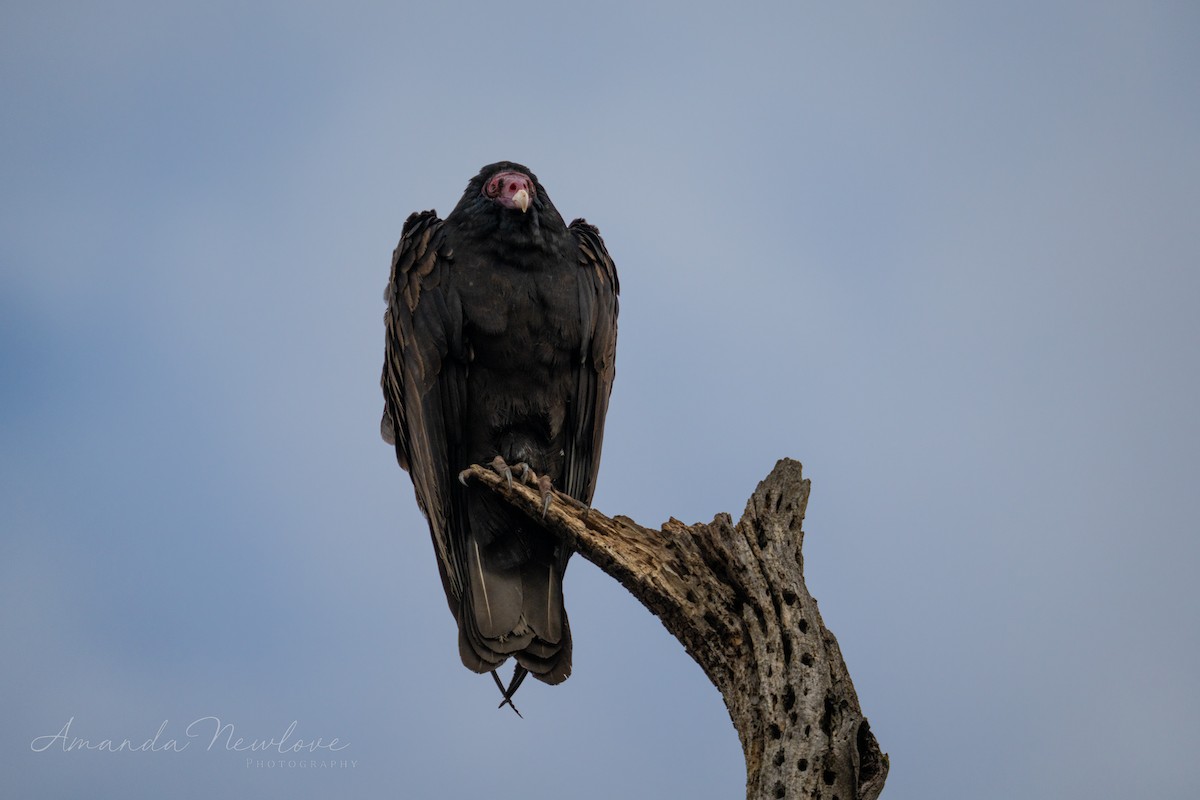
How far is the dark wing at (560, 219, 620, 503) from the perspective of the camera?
551 centimetres

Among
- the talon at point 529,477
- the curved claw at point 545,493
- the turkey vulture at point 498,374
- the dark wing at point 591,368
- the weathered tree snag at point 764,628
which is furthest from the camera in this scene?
the dark wing at point 591,368

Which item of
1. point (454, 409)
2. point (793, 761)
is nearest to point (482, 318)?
point (454, 409)

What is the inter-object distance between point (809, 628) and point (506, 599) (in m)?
1.78

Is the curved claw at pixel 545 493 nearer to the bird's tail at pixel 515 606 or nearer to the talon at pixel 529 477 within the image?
the talon at pixel 529 477

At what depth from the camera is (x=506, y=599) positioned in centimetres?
518

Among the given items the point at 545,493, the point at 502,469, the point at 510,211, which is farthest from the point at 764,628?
the point at 510,211

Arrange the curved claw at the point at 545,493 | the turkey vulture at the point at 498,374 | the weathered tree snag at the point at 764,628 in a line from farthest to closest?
the turkey vulture at the point at 498,374, the curved claw at the point at 545,493, the weathered tree snag at the point at 764,628

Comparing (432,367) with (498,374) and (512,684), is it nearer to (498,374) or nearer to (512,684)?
(498,374)

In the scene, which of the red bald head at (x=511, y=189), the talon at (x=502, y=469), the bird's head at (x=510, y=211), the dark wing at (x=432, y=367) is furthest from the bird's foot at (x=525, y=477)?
the red bald head at (x=511, y=189)

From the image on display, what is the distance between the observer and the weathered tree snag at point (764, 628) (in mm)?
3594

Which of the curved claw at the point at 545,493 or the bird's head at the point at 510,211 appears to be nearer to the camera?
the curved claw at the point at 545,493

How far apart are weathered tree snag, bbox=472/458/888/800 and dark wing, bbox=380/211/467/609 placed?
1.07m

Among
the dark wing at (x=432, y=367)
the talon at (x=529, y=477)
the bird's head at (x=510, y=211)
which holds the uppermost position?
the bird's head at (x=510, y=211)

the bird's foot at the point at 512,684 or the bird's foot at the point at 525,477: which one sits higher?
the bird's foot at the point at 525,477
